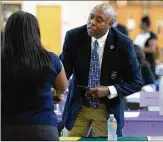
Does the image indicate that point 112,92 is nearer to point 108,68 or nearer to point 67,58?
point 108,68

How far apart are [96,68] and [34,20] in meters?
0.84

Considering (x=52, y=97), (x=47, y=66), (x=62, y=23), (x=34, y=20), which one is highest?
(x=34, y=20)

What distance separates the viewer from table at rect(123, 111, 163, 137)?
3.54m

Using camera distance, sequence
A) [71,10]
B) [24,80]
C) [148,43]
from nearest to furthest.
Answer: [24,80] → [148,43] → [71,10]

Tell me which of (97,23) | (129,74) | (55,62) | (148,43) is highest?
(97,23)

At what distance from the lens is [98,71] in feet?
10.7

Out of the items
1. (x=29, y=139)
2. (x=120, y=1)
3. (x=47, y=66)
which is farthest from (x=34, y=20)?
(x=120, y=1)

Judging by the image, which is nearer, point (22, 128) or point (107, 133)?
point (22, 128)

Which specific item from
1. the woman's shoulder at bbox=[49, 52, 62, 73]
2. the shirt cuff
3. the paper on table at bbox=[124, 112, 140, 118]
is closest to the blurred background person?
the paper on table at bbox=[124, 112, 140, 118]

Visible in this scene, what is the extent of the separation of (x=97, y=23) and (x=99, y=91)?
1.54 ft

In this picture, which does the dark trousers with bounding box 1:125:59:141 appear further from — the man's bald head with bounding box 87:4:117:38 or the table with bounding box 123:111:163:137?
the table with bounding box 123:111:163:137

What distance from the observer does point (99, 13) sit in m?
3.25

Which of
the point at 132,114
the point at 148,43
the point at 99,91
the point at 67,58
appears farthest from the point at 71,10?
the point at 99,91

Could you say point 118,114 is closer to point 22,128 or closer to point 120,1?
point 22,128
